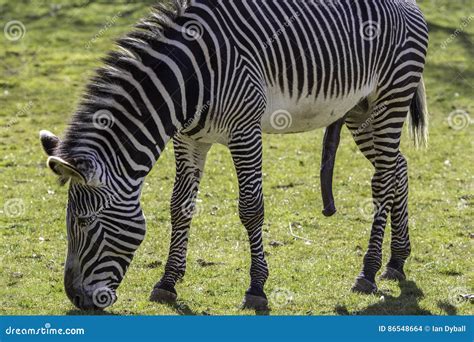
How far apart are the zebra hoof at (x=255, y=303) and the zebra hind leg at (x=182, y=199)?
2.79ft

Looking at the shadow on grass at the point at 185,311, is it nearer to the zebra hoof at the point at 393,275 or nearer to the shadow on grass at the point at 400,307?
the shadow on grass at the point at 400,307

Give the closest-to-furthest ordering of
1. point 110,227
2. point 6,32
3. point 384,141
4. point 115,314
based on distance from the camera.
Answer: point 110,227 < point 115,314 < point 384,141 < point 6,32

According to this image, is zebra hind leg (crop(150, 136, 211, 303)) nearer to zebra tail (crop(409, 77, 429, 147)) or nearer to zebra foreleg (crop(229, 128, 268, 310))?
zebra foreleg (crop(229, 128, 268, 310))

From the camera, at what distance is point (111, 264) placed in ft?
24.0

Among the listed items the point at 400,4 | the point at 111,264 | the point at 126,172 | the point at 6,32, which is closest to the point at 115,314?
the point at 111,264

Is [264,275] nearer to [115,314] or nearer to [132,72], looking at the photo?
[115,314]

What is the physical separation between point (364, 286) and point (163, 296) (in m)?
2.16

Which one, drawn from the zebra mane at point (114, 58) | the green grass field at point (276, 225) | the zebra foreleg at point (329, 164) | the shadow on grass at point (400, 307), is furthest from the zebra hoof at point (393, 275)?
the zebra mane at point (114, 58)

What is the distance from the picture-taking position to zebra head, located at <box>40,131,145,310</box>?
278 inches

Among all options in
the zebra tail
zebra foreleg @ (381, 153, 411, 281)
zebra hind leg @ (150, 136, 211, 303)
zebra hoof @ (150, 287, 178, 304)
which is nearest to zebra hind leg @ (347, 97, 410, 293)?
zebra foreleg @ (381, 153, 411, 281)

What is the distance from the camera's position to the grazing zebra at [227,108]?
717 centimetres

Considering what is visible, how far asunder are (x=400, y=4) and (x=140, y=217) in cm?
456

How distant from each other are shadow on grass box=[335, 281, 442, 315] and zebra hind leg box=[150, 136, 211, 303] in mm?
1742

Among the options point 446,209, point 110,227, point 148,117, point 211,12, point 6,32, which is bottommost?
point 6,32
